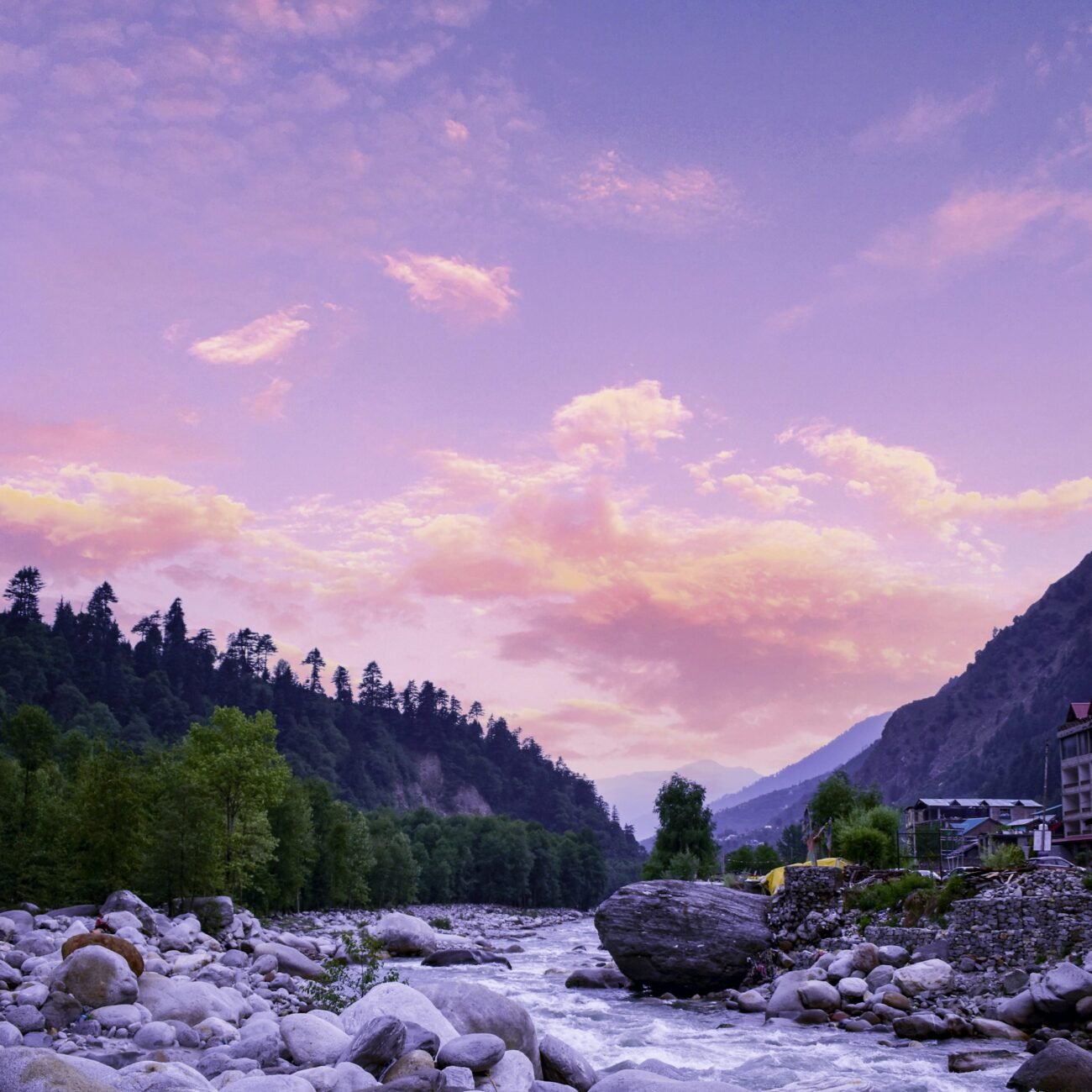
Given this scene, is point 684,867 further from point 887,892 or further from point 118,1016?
point 118,1016

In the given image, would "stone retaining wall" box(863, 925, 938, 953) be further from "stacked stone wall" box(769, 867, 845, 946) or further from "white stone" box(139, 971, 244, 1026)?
"white stone" box(139, 971, 244, 1026)

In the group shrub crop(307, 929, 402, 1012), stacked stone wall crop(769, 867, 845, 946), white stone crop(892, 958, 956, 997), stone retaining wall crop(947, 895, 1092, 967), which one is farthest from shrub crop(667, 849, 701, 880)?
shrub crop(307, 929, 402, 1012)

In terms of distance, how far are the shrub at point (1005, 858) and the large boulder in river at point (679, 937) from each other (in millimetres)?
7589

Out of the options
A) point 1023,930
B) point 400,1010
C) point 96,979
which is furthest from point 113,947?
point 1023,930

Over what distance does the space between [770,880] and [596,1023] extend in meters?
17.7

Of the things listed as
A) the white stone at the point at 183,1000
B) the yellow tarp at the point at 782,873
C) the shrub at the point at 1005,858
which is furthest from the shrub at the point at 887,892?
the white stone at the point at 183,1000

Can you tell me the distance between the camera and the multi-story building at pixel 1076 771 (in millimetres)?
71438

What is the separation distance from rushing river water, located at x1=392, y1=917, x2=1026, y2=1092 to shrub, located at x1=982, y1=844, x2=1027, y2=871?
9.11 meters

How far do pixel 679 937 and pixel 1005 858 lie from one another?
10406 mm

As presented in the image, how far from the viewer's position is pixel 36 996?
19734mm

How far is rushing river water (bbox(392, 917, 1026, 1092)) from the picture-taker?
1930 centimetres

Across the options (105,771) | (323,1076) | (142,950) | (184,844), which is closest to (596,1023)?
(142,950)

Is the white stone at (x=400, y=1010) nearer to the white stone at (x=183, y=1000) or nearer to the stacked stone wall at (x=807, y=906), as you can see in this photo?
the white stone at (x=183, y=1000)

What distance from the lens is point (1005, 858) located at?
103 feet
